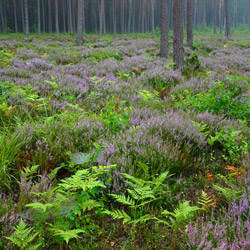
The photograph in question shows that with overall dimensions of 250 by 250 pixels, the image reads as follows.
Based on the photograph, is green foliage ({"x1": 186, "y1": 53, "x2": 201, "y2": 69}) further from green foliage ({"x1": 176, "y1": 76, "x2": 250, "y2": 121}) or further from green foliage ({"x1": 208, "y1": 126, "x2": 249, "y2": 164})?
green foliage ({"x1": 208, "y1": 126, "x2": 249, "y2": 164})

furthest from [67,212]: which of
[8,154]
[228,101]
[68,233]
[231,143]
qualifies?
[228,101]

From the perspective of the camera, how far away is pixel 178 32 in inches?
351

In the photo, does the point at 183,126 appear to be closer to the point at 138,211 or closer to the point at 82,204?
the point at 138,211

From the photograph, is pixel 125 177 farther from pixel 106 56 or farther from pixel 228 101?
pixel 106 56

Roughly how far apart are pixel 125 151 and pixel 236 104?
2878 millimetres

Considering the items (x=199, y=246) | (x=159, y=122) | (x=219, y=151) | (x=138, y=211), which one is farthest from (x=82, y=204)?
(x=219, y=151)

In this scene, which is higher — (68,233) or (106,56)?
(106,56)

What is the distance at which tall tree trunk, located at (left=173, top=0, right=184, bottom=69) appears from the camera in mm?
8555

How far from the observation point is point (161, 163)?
2.62 meters

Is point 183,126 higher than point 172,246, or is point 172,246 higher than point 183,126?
point 183,126

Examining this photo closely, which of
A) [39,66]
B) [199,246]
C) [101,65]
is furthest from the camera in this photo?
[101,65]

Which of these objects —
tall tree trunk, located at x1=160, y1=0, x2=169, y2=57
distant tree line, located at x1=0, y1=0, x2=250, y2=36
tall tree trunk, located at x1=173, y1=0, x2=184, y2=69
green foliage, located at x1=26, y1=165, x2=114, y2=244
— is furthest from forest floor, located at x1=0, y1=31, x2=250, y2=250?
distant tree line, located at x1=0, y1=0, x2=250, y2=36

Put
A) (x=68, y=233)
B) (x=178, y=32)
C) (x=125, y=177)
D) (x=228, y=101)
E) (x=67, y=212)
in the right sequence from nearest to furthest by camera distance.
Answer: (x=68, y=233), (x=67, y=212), (x=125, y=177), (x=228, y=101), (x=178, y=32)

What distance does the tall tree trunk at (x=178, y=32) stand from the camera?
8.55 metres
